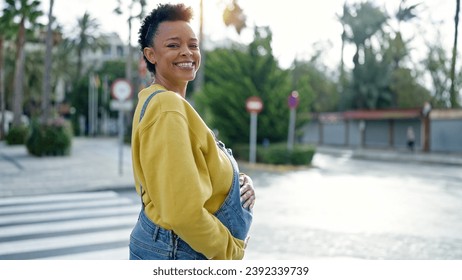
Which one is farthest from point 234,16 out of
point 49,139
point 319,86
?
point 319,86

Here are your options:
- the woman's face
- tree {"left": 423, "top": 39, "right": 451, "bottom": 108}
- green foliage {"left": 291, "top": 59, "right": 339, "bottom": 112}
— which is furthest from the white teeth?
green foliage {"left": 291, "top": 59, "right": 339, "bottom": 112}

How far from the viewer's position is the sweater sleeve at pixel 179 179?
4.60 feet

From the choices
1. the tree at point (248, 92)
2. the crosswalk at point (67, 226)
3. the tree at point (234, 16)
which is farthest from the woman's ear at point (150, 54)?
Answer: the tree at point (234, 16)

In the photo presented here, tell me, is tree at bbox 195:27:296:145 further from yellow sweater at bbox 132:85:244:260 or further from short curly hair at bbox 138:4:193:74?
yellow sweater at bbox 132:85:244:260

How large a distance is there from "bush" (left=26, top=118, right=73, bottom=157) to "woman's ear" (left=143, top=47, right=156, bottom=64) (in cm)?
1733

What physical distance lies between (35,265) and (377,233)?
4864 millimetres

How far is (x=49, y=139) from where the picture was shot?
58.5 feet

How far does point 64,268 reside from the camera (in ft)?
7.00

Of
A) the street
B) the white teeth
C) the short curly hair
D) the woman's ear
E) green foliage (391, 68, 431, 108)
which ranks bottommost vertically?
the street

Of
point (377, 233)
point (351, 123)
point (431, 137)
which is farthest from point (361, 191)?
point (351, 123)

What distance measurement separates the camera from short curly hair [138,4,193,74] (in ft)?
5.39

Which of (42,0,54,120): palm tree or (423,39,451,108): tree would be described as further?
(423,39,451,108): tree

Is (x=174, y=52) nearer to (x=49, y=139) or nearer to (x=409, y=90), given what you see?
(x=49, y=139)

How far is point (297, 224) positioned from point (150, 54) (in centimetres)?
514
